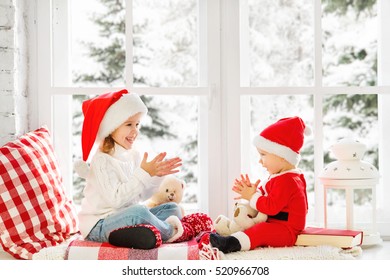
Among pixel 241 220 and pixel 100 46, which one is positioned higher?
pixel 100 46

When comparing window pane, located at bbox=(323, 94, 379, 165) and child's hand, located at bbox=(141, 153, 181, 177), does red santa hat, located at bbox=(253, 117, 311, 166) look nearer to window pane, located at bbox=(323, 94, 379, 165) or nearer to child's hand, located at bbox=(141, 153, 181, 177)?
child's hand, located at bbox=(141, 153, 181, 177)

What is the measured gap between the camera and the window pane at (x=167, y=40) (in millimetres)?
4969

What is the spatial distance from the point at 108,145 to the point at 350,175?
0.91 meters

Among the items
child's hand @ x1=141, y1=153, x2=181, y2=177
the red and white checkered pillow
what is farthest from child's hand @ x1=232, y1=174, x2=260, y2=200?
the red and white checkered pillow

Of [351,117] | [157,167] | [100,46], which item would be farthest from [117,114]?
[351,117]

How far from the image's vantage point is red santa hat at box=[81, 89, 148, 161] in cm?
217

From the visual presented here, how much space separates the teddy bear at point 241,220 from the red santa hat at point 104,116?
50cm

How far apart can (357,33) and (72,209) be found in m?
3.44

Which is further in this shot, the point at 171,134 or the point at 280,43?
the point at 171,134

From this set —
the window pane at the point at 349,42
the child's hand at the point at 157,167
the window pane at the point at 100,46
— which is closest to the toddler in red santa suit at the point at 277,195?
the child's hand at the point at 157,167

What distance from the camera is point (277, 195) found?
6.98ft

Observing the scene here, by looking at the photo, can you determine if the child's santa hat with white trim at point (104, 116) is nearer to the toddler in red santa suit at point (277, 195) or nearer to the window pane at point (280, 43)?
the toddler in red santa suit at point (277, 195)

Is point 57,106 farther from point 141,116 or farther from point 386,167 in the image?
point 386,167

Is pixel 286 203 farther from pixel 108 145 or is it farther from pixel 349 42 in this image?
pixel 349 42
